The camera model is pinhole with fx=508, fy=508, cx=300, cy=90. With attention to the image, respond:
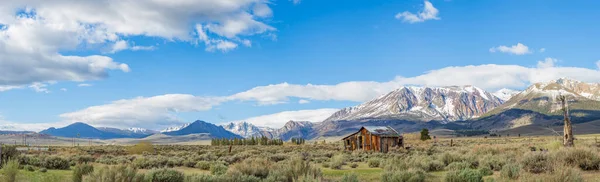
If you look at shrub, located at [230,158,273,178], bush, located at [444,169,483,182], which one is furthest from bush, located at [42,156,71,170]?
bush, located at [444,169,483,182]

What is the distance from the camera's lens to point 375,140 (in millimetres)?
53250

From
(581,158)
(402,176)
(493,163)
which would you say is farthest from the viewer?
(493,163)

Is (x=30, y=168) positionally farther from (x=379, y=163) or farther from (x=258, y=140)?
(x=258, y=140)

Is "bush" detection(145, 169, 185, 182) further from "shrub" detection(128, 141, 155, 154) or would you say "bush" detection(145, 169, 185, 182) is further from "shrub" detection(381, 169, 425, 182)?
"shrub" detection(128, 141, 155, 154)

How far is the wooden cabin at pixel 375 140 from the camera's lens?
173ft

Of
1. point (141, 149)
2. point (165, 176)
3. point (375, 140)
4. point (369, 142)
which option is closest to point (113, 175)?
point (165, 176)

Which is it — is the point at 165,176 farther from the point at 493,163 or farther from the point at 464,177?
the point at 493,163

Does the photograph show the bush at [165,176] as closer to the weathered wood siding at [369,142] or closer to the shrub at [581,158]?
the shrub at [581,158]

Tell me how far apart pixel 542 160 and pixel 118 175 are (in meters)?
14.5

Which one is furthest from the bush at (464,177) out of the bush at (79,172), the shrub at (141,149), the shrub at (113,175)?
the shrub at (141,149)

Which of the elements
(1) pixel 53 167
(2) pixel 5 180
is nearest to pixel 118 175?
(2) pixel 5 180

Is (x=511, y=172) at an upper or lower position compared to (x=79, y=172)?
lower

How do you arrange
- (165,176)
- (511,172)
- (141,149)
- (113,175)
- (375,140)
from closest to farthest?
(113,175)
(165,176)
(511,172)
(375,140)
(141,149)

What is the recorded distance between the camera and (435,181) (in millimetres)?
16188
